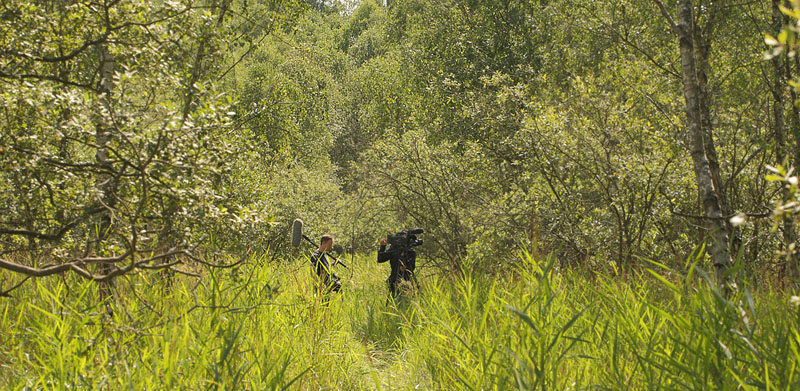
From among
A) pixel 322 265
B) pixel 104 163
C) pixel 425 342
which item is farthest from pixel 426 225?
pixel 104 163

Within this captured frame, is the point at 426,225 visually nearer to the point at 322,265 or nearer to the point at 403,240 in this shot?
the point at 403,240

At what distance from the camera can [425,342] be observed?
18.5ft

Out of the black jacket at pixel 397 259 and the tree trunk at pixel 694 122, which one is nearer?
the tree trunk at pixel 694 122

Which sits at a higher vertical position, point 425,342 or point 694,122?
point 694,122

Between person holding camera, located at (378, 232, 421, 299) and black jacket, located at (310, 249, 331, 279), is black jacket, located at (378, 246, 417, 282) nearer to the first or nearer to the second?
person holding camera, located at (378, 232, 421, 299)

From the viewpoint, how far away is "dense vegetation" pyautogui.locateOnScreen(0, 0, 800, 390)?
365 centimetres

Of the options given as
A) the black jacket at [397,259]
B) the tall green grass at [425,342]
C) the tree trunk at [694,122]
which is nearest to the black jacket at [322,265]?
the tall green grass at [425,342]

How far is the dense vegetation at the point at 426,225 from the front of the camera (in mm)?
3646

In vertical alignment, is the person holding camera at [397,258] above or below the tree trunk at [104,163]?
below

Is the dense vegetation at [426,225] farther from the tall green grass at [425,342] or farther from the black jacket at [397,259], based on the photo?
the black jacket at [397,259]

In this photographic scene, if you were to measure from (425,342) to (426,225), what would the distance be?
6519 mm

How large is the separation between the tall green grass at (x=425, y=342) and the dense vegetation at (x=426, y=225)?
1.4 inches

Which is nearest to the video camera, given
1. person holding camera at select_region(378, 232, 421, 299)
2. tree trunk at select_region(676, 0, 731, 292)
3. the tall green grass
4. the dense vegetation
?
person holding camera at select_region(378, 232, 421, 299)

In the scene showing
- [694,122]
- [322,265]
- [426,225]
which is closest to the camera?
[694,122]
